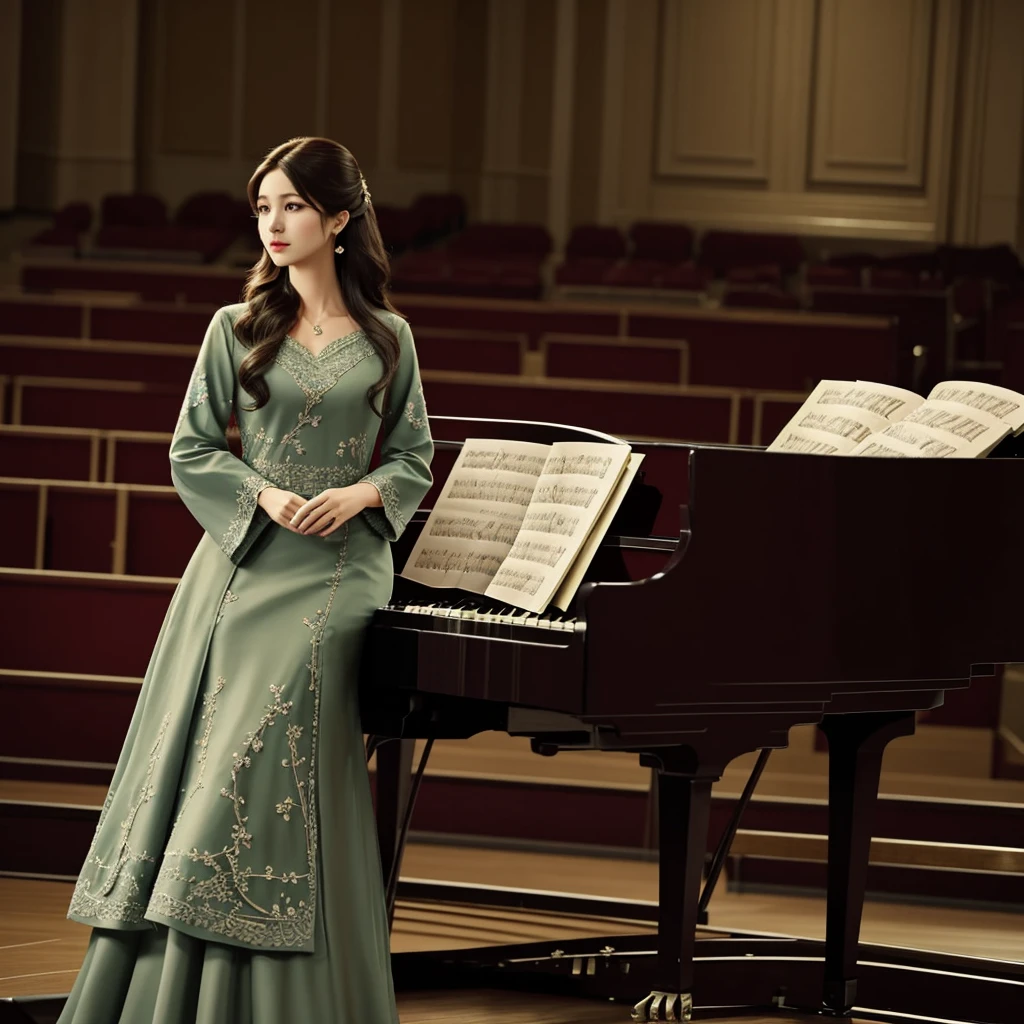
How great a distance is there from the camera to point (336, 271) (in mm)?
2191

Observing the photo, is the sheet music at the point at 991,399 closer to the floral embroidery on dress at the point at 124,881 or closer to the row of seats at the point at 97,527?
the floral embroidery on dress at the point at 124,881

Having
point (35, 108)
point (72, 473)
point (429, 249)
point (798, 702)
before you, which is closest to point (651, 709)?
point (798, 702)

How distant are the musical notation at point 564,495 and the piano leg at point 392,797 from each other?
59cm

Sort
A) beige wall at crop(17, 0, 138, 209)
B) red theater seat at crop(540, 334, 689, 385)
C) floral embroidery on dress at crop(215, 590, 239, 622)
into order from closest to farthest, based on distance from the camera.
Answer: floral embroidery on dress at crop(215, 590, 239, 622), red theater seat at crop(540, 334, 689, 385), beige wall at crop(17, 0, 138, 209)

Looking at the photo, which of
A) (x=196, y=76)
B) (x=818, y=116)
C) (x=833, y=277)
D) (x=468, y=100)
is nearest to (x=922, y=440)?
(x=833, y=277)

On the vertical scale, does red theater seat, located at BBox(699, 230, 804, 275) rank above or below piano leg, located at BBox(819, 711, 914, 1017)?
above

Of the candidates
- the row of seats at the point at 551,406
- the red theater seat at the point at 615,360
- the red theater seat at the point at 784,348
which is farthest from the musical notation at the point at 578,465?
the red theater seat at the point at 784,348

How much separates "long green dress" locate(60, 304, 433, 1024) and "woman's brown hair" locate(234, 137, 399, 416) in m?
0.02

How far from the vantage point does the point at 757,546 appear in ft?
7.11

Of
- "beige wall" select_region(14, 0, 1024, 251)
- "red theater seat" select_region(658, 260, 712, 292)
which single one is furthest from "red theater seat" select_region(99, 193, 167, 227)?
"red theater seat" select_region(658, 260, 712, 292)

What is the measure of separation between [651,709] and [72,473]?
8.33 ft

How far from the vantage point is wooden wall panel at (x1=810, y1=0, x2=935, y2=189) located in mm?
A: 10508

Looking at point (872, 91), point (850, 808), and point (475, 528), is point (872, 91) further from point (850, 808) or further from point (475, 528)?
point (475, 528)

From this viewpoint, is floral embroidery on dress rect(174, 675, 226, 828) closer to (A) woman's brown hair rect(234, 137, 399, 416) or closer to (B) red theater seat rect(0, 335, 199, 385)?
(A) woman's brown hair rect(234, 137, 399, 416)
